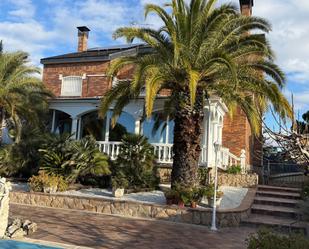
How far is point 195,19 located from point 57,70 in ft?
54.1

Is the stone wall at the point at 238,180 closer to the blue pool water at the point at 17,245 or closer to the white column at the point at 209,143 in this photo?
the white column at the point at 209,143

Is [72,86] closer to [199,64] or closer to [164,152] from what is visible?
[164,152]

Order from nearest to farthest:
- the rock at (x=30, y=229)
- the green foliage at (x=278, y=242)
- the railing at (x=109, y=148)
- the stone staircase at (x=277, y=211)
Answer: the green foliage at (x=278, y=242), the rock at (x=30, y=229), the stone staircase at (x=277, y=211), the railing at (x=109, y=148)

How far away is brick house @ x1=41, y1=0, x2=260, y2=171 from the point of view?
20.1 m

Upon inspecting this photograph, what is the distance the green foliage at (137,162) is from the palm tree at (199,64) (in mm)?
2873

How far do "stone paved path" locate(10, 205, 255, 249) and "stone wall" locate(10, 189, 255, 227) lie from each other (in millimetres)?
404

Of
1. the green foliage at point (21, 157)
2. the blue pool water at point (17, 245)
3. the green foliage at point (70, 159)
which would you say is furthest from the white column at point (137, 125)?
the blue pool water at point (17, 245)

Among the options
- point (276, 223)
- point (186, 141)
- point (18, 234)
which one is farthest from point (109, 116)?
point (18, 234)

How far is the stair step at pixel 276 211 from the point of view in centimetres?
1440

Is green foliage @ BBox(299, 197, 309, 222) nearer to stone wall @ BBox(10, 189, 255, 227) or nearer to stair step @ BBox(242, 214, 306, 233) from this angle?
stair step @ BBox(242, 214, 306, 233)

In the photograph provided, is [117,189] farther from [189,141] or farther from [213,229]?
[213,229]

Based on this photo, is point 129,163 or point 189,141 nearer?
point 189,141

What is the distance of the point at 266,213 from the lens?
14703mm

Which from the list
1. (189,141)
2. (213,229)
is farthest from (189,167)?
(213,229)
